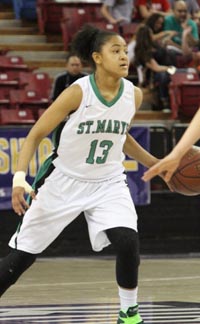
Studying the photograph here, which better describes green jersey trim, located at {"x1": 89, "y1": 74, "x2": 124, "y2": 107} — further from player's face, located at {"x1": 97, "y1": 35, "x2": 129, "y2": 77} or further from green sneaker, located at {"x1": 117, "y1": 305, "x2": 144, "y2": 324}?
green sneaker, located at {"x1": 117, "y1": 305, "x2": 144, "y2": 324}

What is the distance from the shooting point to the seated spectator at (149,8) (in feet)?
55.4

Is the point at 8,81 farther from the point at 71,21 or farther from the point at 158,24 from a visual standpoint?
the point at 158,24

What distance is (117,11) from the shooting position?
16531mm

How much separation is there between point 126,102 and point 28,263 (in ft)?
3.84

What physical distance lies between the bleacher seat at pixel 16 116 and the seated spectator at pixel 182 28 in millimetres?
3334

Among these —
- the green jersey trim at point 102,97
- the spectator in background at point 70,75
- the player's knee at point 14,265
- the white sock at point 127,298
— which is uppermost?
the green jersey trim at point 102,97

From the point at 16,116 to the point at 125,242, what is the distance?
23.1 feet

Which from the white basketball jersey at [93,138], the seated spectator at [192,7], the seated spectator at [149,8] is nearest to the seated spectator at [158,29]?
the seated spectator at [149,8]

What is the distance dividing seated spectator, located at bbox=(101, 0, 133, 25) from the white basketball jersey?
988cm

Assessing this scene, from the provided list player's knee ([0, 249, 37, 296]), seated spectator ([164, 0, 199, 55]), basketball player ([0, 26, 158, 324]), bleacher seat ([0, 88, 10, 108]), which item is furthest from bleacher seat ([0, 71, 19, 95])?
player's knee ([0, 249, 37, 296])

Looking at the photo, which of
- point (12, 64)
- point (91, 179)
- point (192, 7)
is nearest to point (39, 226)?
point (91, 179)

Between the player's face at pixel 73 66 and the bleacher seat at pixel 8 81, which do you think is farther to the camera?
the bleacher seat at pixel 8 81

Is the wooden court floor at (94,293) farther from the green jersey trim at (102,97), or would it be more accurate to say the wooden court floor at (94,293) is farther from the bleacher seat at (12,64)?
the bleacher seat at (12,64)

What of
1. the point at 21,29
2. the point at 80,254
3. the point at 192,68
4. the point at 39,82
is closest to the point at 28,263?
the point at 80,254
